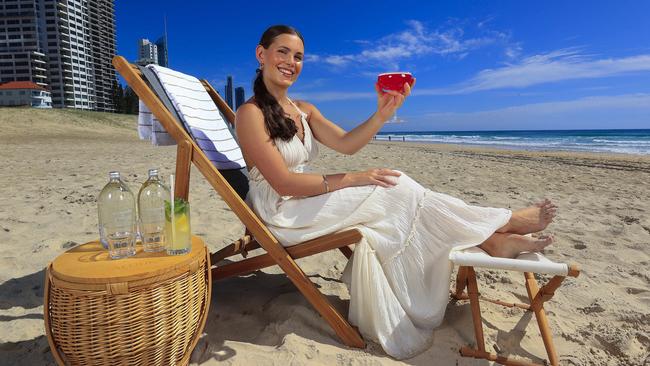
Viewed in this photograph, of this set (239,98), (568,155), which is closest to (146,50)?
(568,155)

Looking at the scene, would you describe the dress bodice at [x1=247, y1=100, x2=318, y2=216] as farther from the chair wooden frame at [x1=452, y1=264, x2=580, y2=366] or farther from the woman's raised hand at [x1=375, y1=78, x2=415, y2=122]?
the chair wooden frame at [x1=452, y1=264, x2=580, y2=366]

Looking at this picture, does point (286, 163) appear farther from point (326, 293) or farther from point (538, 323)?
point (538, 323)

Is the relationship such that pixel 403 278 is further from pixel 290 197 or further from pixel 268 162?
pixel 268 162

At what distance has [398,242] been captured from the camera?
79.6 inches

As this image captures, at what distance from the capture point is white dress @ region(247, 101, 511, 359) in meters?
1.97

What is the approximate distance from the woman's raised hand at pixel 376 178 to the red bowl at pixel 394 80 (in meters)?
0.47

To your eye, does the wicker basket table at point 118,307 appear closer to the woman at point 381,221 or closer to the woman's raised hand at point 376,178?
the woman at point 381,221

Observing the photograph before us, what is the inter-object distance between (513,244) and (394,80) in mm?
1055

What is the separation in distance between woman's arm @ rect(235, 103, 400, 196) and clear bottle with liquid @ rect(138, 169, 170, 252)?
0.51 metres

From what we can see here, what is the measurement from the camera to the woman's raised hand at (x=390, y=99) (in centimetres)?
228

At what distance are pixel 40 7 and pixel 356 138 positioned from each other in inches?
3460

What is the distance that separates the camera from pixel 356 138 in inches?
97.9

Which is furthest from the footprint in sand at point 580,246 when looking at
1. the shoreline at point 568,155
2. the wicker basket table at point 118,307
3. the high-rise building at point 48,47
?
the high-rise building at point 48,47

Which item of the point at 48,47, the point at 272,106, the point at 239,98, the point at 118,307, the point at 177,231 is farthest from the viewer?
the point at 48,47
